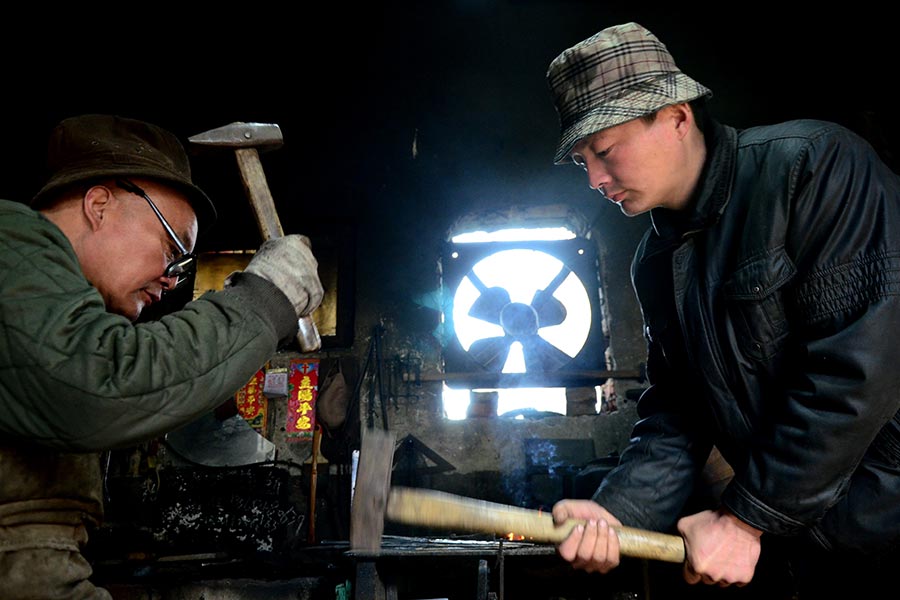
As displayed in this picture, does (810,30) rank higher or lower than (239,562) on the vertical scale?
higher

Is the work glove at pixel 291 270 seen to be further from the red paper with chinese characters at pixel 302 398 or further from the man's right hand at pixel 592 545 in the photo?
the red paper with chinese characters at pixel 302 398

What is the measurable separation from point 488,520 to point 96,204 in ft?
5.69

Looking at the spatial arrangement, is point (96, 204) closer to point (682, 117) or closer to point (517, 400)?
point (682, 117)

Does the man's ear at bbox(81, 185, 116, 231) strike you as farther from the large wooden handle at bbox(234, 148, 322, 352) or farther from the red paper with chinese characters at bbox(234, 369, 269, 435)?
the red paper with chinese characters at bbox(234, 369, 269, 435)

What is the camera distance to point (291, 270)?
6.08 feet

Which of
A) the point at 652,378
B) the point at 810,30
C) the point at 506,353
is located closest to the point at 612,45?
the point at 652,378

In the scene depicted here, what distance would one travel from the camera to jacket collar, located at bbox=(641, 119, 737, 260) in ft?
6.51

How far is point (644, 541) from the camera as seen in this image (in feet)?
6.61

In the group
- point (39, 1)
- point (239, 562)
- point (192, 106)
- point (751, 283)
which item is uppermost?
point (39, 1)

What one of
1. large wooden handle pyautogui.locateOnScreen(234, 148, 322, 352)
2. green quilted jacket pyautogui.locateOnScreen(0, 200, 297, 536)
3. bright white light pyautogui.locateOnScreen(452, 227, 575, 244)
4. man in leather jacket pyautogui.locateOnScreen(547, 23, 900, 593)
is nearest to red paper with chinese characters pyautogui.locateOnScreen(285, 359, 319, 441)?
bright white light pyautogui.locateOnScreen(452, 227, 575, 244)

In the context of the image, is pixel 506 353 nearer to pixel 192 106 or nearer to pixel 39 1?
pixel 192 106

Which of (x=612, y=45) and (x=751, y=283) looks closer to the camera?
(x=751, y=283)

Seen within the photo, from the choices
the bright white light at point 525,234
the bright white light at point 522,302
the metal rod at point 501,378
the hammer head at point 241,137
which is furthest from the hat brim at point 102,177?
the bright white light at point 525,234

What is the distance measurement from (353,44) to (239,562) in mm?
5608
